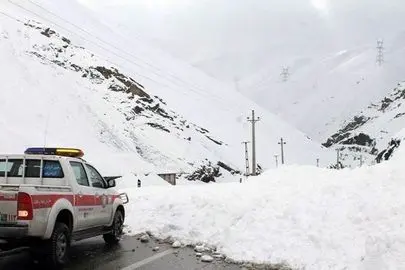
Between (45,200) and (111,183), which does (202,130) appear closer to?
(111,183)

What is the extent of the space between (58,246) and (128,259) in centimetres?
148

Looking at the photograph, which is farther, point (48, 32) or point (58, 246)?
point (48, 32)

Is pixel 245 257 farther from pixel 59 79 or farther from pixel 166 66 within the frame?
pixel 166 66

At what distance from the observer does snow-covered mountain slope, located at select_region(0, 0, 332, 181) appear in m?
57.7

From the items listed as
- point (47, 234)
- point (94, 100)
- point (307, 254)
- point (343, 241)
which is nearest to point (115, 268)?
point (47, 234)

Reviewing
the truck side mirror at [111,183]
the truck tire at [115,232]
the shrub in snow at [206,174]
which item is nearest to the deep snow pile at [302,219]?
the truck tire at [115,232]

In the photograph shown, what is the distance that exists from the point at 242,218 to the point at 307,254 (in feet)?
8.41

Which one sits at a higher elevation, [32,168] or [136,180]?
[136,180]

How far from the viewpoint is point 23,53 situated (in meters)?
72.1

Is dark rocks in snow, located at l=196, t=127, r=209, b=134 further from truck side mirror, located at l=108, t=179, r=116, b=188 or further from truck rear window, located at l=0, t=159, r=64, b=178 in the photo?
truck rear window, located at l=0, t=159, r=64, b=178

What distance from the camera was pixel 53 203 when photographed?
352 inches

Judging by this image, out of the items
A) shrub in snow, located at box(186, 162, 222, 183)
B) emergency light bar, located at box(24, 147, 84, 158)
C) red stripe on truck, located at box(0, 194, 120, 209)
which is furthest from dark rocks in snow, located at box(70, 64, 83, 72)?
emergency light bar, located at box(24, 147, 84, 158)

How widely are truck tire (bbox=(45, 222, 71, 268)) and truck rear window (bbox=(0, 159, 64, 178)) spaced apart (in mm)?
1199

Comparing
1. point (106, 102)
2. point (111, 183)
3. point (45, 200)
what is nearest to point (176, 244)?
point (111, 183)
